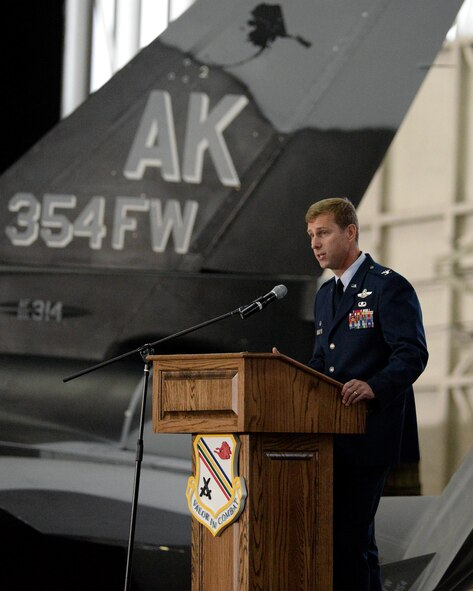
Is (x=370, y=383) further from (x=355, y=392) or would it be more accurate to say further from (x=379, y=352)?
(x=379, y=352)

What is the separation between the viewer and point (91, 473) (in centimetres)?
391

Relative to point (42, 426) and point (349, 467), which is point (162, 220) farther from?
point (349, 467)

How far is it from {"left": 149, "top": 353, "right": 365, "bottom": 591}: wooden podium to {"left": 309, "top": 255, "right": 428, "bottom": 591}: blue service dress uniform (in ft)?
0.40

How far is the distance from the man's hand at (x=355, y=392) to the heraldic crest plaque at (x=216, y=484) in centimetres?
30

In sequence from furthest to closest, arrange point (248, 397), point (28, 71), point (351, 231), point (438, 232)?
point (28, 71) → point (438, 232) → point (351, 231) → point (248, 397)

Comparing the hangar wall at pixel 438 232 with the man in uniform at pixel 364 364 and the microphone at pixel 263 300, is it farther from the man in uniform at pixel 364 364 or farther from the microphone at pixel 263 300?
the microphone at pixel 263 300

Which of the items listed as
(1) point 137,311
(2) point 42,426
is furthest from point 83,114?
(2) point 42,426

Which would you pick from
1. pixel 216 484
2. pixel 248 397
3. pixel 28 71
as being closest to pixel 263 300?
pixel 248 397

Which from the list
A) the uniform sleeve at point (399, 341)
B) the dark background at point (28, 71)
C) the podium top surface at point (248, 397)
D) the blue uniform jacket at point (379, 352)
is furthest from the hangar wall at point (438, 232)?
the dark background at point (28, 71)

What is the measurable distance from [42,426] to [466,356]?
1.69 meters

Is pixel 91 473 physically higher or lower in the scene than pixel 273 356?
lower

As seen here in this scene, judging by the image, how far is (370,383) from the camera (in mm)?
2564

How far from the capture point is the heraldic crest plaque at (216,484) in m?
2.44

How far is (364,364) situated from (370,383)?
17 centimetres
